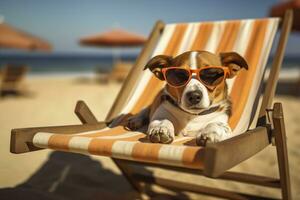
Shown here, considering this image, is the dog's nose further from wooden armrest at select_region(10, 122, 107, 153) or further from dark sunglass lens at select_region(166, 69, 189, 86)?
wooden armrest at select_region(10, 122, 107, 153)

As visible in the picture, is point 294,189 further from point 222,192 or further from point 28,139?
point 28,139

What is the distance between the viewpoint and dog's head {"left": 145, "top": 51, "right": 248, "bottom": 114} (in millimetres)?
1636

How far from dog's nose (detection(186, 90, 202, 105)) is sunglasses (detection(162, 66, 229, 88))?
74mm

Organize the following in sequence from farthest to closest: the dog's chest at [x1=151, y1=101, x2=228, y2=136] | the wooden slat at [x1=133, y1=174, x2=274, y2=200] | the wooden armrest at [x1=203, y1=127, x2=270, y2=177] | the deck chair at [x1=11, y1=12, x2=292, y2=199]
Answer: the wooden slat at [x1=133, y1=174, x2=274, y2=200] → the dog's chest at [x1=151, y1=101, x2=228, y2=136] → the deck chair at [x1=11, y1=12, x2=292, y2=199] → the wooden armrest at [x1=203, y1=127, x2=270, y2=177]

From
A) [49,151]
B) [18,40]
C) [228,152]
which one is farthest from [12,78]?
[228,152]

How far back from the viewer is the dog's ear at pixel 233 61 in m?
1.77

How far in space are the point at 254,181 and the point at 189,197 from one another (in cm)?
→ 56

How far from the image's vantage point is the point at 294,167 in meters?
2.86

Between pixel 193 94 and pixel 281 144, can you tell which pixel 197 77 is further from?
pixel 281 144

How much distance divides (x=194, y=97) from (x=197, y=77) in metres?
0.11

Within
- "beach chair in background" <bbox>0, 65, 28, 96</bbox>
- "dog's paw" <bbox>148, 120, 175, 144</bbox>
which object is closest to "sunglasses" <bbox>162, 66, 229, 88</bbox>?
"dog's paw" <bbox>148, 120, 175, 144</bbox>

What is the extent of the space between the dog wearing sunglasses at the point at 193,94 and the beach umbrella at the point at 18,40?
7747 mm

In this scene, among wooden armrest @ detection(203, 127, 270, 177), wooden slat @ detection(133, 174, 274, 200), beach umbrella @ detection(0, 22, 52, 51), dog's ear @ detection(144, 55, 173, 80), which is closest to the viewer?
wooden armrest @ detection(203, 127, 270, 177)

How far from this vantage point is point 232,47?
93.0 inches
